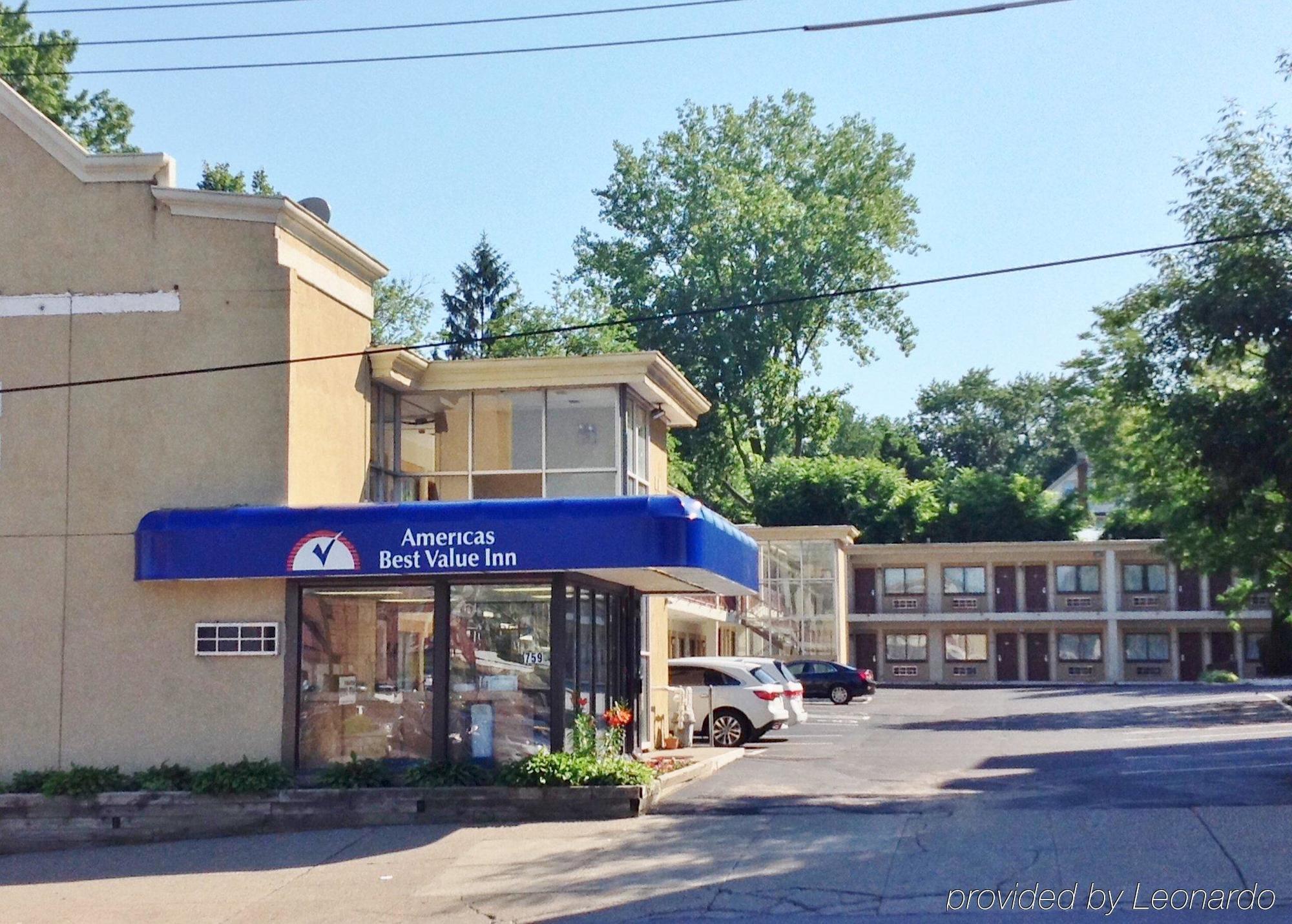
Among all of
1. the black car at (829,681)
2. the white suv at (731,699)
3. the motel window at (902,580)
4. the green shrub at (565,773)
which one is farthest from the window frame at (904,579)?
the green shrub at (565,773)

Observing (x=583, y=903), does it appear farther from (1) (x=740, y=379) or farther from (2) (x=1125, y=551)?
(2) (x=1125, y=551)

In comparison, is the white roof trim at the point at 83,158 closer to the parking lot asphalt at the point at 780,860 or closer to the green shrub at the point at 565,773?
the parking lot asphalt at the point at 780,860

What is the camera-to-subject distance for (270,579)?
17.5 meters

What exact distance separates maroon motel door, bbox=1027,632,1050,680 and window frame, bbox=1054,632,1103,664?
477mm

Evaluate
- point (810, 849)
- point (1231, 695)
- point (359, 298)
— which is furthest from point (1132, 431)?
point (810, 849)

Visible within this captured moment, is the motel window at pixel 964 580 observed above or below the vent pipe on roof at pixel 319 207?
below

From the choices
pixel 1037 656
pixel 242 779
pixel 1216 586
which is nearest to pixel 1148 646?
pixel 1216 586

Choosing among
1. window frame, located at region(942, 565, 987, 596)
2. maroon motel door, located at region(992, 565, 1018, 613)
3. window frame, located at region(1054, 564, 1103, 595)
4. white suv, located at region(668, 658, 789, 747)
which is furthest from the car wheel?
window frame, located at region(1054, 564, 1103, 595)

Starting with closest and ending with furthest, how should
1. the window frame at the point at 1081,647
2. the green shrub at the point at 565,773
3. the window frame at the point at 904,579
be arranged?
1. the green shrub at the point at 565,773
2. the window frame at the point at 1081,647
3. the window frame at the point at 904,579

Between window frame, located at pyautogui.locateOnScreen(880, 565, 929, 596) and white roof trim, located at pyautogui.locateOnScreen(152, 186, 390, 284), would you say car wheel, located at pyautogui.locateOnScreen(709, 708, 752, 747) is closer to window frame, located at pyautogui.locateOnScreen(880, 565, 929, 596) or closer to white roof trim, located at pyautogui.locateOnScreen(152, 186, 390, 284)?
white roof trim, located at pyautogui.locateOnScreen(152, 186, 390, 284)

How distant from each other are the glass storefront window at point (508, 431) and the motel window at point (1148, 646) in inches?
1842

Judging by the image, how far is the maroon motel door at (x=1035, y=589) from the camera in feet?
203

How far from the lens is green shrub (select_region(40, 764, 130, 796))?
16.9 metres

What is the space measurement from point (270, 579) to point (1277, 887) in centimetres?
1122
